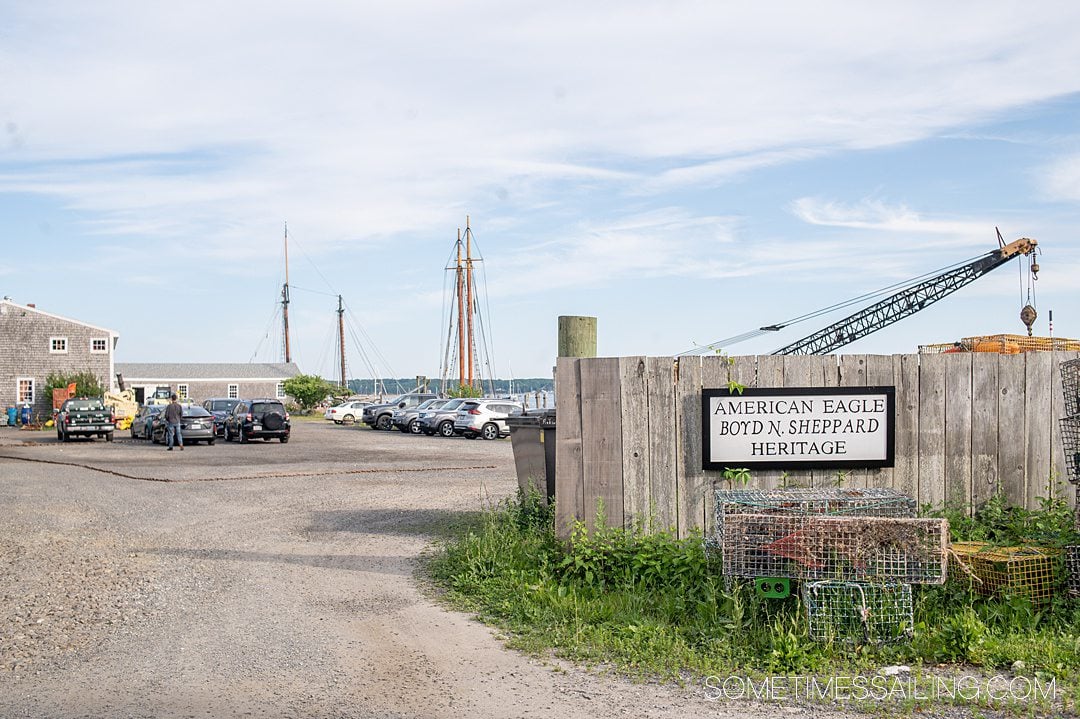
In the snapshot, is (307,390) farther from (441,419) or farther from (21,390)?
(441,419)

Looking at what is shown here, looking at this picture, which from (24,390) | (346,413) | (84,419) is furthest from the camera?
(346,413)

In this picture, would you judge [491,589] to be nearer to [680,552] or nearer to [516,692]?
[680,552]

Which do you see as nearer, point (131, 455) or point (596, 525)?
point (596, 525)

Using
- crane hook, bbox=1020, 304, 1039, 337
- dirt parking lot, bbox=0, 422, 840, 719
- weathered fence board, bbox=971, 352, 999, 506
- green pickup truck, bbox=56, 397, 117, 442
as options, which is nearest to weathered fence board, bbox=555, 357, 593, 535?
dirt parking lot, bbox=0, 422, 840, 719

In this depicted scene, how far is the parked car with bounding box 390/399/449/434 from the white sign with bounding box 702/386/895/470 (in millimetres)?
32408

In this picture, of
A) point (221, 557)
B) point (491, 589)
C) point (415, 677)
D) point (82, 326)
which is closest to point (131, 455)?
point (221, 557)

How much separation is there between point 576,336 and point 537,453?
196cm

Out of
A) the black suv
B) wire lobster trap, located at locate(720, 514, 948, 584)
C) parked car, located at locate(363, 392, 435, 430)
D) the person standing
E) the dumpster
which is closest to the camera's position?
wire lobster trap, located at locate(720, 514, 948, 584)

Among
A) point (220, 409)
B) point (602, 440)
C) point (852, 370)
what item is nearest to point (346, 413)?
point (220, 409)

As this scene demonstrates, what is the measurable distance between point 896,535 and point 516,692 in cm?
279

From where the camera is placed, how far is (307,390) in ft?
224

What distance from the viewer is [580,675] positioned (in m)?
5.90

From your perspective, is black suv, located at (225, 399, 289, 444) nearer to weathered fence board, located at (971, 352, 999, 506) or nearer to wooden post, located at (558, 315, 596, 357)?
wooden post, located at (558, 315, 596, 357)

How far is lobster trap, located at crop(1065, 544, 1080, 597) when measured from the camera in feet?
22.2
